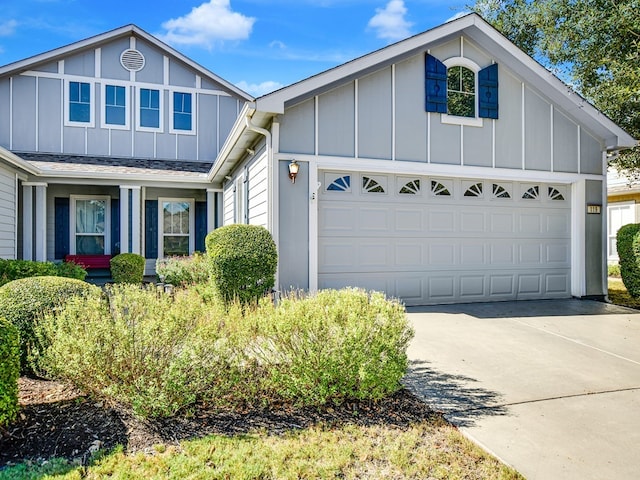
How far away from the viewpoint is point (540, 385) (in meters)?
4.19

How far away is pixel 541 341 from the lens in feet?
19.0

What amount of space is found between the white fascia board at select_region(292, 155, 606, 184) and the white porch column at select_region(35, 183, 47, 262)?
28.0 feet

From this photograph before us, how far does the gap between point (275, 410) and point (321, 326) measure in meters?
0.80

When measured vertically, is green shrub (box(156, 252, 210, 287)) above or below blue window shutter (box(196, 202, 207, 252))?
below

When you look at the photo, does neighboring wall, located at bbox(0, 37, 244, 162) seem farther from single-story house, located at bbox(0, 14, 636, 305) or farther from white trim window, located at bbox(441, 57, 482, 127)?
white trim window, located at bbox(441, 57, 482, 127)

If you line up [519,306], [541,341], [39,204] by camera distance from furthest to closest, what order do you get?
[39,204]
[519,306]
[541,341]

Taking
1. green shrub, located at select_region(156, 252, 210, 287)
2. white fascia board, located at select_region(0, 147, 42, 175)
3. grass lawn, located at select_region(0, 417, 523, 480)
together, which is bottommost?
grass lawn, located at select_region(0, 417, 523, 480)

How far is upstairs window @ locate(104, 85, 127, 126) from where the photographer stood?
1391 centimetres

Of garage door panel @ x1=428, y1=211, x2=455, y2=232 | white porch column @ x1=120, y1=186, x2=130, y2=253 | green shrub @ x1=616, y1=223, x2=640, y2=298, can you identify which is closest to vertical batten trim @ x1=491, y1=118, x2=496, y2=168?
garage door panel @ x1=428, y1=211, x2=455, y2=232

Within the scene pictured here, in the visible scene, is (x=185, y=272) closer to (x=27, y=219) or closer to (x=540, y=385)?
(x=27, y=219)

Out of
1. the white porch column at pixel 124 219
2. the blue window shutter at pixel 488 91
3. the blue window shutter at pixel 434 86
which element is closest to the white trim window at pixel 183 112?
the white porch column at pixel 124 219

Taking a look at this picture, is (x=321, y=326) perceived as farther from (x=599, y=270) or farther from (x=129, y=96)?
(x=129, y=96)

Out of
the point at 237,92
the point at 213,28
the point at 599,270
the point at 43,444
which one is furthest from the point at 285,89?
the point at 213,28

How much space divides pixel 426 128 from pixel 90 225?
1102 centimetres
